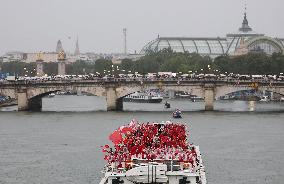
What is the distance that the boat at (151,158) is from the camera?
3284 centimetres

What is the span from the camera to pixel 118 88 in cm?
9919

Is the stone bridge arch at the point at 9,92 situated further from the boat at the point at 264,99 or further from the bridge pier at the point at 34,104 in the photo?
the boat at the point at 264,99

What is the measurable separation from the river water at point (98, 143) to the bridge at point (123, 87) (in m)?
3.49

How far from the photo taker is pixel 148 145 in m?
35.9

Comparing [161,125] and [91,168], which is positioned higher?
→ [161,125]

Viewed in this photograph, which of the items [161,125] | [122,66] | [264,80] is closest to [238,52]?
[122,66]

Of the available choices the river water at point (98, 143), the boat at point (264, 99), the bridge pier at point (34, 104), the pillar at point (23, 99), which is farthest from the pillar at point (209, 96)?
the boat at point (264, 99)

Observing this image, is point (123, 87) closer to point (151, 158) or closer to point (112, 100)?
point (112, 100)

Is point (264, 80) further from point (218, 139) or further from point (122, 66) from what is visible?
point (122, 66)

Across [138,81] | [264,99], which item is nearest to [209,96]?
[138,81]

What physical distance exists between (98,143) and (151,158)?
29679 mm

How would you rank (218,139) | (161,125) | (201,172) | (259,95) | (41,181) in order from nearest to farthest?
1. (201,172)
2. (161,125)
3. (41,181)
4. (218,139)
5. (259,95)

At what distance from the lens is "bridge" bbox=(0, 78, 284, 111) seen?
97250mm

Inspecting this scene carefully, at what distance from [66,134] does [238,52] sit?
124 meters
